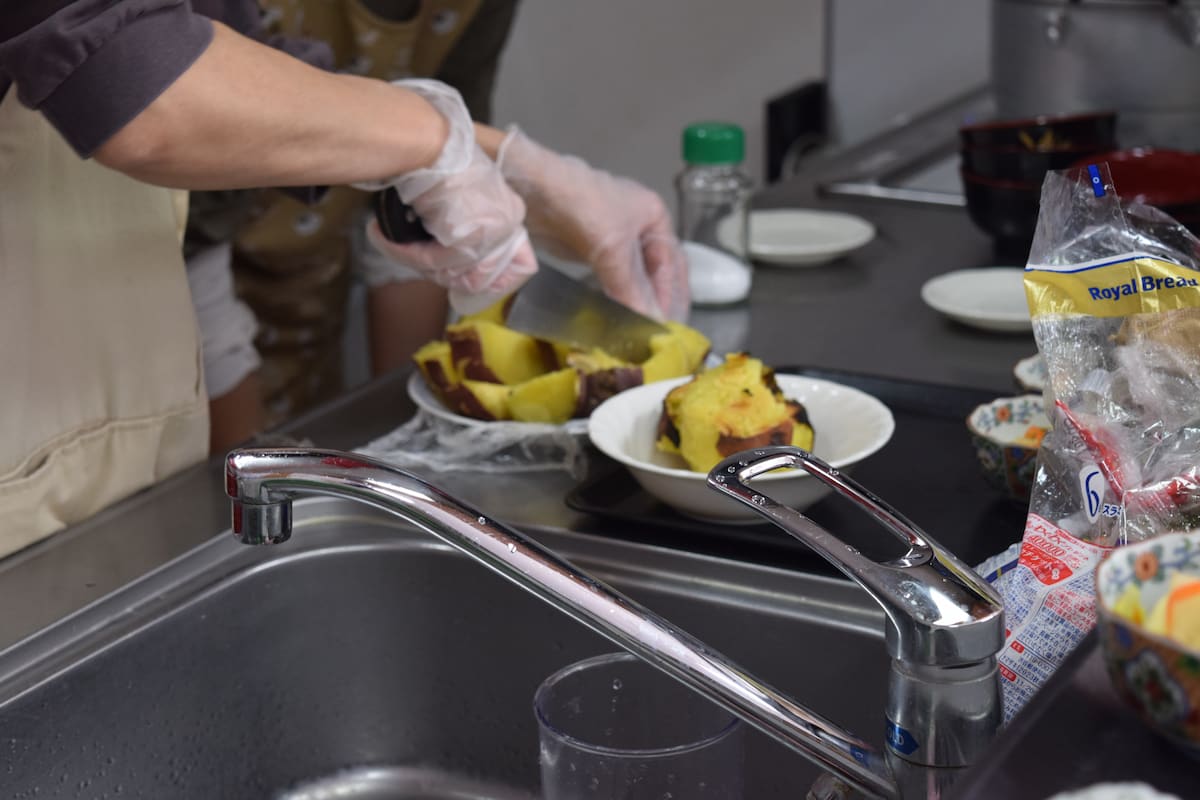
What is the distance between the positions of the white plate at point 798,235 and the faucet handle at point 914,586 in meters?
0.87

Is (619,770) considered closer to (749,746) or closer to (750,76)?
(749,746)

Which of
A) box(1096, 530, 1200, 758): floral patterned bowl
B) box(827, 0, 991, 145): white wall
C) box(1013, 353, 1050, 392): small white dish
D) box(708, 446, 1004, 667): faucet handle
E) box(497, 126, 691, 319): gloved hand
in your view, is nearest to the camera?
box(1096, 530, 1200, 758): floral patterned bowl

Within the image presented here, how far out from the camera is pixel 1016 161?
141 centimetres

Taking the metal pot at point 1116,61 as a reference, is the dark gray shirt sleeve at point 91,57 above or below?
above

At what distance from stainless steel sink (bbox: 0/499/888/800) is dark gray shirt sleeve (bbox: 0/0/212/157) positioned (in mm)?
281

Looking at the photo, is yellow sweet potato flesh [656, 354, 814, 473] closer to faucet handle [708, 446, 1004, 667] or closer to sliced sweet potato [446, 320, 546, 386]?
sliced sweet potato [446, 320, 546, 386]

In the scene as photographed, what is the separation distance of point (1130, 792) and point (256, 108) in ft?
2.21

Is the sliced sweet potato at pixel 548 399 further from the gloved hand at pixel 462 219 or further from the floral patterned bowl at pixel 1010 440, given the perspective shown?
the floral patterned bowl at pixel 1010 440

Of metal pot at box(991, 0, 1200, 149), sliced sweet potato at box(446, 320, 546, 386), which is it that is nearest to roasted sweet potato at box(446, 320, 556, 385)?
sliced sweet potato at box(446, 320, 546, 386)

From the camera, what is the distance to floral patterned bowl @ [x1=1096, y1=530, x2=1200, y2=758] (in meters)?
0.44

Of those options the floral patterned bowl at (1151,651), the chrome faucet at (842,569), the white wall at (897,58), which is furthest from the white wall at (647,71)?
the floral patterned bowl at (1151,651)

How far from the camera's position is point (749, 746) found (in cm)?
82

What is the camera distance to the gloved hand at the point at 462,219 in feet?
3.51

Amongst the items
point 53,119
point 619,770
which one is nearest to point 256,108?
point 53,119
